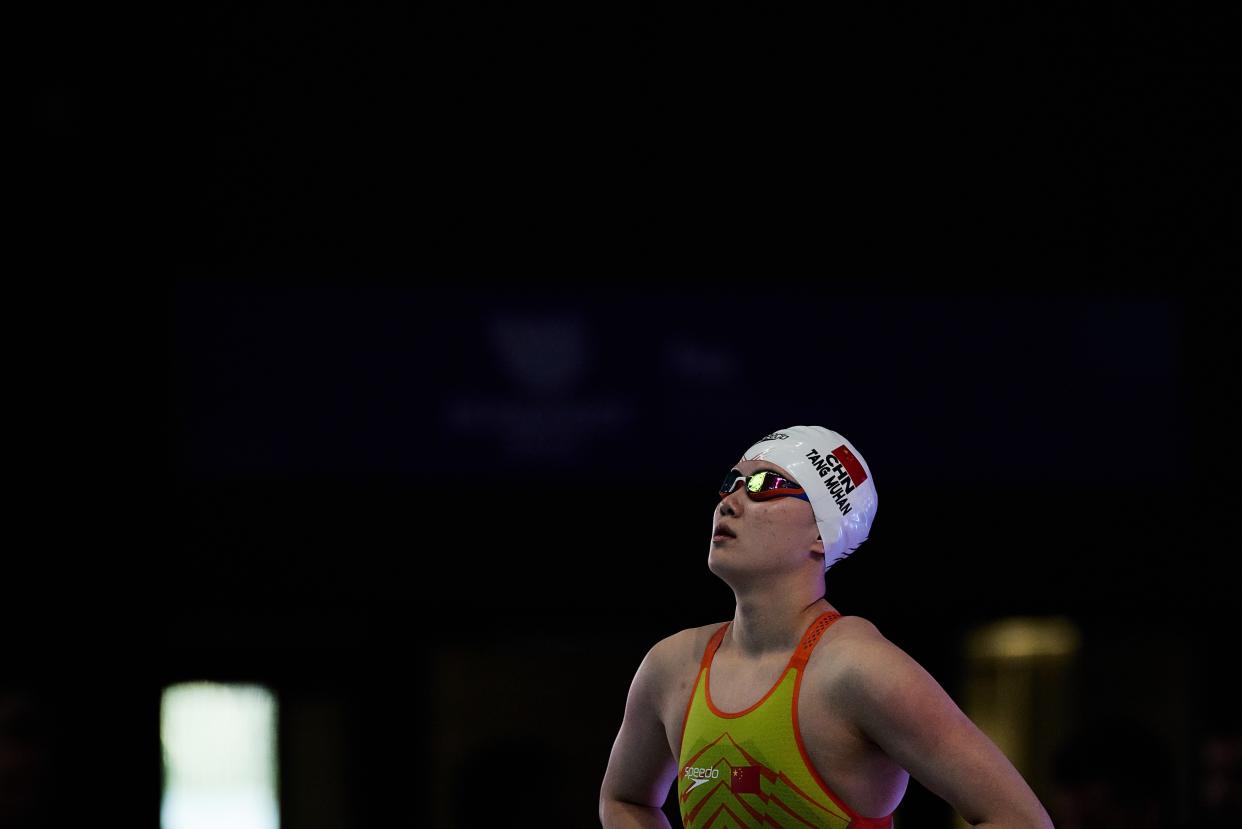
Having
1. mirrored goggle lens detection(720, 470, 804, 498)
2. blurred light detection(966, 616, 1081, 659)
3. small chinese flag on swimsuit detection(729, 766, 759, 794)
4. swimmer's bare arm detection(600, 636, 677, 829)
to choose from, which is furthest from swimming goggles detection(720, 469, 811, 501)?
blurred light detection(966, 616, 1081, 659)

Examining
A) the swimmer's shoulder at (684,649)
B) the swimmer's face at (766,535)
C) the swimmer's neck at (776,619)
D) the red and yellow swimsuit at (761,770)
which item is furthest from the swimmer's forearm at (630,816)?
the swimmer's face at (766,535)

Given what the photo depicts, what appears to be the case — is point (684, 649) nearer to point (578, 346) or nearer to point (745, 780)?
point (745, 780)

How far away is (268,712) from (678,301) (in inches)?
118

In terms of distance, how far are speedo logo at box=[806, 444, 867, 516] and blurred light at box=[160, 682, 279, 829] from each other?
223 inches

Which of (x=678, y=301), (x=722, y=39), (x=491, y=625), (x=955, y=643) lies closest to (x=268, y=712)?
(x=491, y=625)

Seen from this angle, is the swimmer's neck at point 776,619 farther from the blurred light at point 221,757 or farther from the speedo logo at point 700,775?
the blurred light at point 221,757

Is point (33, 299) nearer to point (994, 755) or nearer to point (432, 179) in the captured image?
point (432, 179)

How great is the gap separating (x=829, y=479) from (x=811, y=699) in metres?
0.54

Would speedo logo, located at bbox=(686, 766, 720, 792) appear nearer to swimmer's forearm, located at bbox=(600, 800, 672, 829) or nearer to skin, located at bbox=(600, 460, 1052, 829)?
skin, located at bbox=(600, 460, 1052, 829)

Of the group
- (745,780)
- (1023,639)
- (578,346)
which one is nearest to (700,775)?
(745,780)

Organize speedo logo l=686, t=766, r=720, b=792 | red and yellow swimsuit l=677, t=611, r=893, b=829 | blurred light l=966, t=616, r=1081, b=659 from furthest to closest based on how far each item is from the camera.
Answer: blurred light l=966, t=616, r=1081, b=659, speedo logo l=686, t=766, r=720, b=792, red and yellow swimsuit l=677, t=611, r=893, b=829

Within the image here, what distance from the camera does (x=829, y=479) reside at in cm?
395

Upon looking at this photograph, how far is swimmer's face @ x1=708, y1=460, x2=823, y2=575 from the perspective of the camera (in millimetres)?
3846

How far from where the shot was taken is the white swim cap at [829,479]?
12.8 ft
